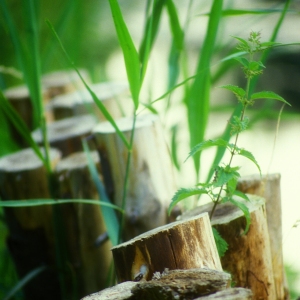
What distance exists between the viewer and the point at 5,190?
5.48 ft

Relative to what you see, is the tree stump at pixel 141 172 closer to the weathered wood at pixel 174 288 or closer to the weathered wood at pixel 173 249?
the weathered wood at pixel 173 249

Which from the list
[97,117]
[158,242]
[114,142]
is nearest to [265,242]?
[158,242]

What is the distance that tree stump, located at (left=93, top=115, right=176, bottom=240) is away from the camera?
1.37 metres

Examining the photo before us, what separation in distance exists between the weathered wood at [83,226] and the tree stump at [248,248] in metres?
0.65

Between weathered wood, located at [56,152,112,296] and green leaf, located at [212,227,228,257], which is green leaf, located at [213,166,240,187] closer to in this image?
green leaf, located at [212,227,228,257]

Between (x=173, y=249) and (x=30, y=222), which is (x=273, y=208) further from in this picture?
(x=30, y=222)

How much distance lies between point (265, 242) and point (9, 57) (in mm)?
2452

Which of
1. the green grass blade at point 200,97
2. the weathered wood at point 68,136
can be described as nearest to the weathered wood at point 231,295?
the green grass blade at point 200,97

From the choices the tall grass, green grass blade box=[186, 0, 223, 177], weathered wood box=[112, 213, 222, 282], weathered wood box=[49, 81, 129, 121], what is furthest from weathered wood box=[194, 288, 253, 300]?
weathered wood box=[49, 81, 129, 121]

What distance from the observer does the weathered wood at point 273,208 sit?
3.87 ft

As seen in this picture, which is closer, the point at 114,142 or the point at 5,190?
the point at 114,142

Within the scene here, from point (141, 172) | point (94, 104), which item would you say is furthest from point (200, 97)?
point (94, 104)

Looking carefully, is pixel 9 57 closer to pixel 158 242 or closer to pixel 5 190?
pixel 5 190

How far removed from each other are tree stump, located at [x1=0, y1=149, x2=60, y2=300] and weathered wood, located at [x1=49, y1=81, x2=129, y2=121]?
1.25 feet
